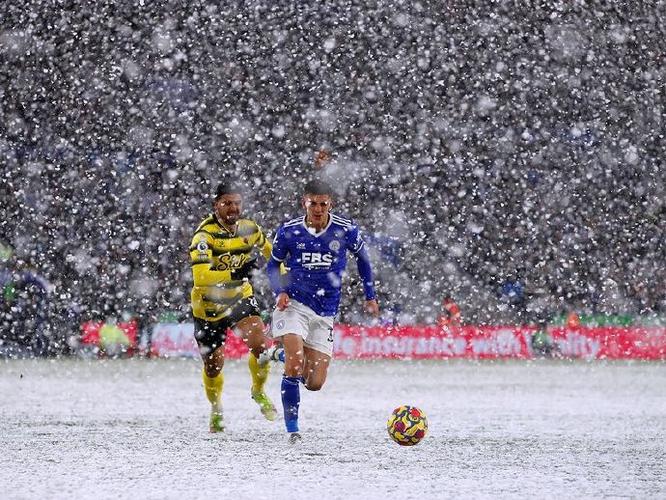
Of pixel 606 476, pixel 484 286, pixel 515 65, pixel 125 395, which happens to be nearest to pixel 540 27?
pixel 515 65

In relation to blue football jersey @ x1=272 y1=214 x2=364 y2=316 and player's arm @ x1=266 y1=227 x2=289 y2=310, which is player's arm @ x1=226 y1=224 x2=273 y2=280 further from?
blue football jersey @ x1=272 y1=214 x2=364 y2=316

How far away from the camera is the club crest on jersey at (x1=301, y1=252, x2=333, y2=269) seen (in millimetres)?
8844

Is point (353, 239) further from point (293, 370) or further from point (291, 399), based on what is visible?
point (291, 399)

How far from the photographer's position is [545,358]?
2123cm

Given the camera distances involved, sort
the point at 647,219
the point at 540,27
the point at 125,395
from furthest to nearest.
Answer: the point at 540,27, the point at 647,219, the point at 125,395

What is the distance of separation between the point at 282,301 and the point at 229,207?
0.96m

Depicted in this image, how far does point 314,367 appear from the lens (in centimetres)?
899

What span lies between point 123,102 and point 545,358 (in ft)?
34.9

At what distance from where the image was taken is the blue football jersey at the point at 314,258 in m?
8.86

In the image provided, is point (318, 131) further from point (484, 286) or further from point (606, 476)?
point (606, 476)

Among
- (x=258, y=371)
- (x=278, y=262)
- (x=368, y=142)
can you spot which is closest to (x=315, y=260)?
(x=278, y=262)

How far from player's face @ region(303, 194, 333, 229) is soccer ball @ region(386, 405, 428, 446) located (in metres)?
1.47

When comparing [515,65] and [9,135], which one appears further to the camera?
[515,65]

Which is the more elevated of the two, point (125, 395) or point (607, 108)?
point (607, 108)
